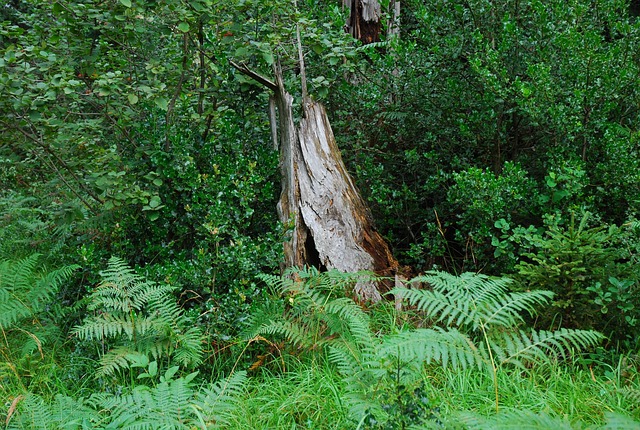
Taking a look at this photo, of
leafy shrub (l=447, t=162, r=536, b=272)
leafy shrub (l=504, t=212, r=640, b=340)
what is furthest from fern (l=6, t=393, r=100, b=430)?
leafy shrub (l=447, t=162, r=536, b=272)

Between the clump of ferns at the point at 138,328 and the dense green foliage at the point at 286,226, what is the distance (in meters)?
0.01

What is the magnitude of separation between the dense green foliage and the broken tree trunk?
174 mm

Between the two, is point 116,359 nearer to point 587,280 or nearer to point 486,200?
point 486,200

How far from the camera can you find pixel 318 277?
403 centimetres

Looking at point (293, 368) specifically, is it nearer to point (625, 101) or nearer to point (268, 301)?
point (268, 301)

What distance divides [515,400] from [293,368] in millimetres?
→ 1348

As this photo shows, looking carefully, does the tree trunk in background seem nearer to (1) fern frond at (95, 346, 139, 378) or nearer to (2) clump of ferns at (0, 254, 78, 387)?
(2) clump of ferns at (0, 254, 78, 387)

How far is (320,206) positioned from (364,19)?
240 cm

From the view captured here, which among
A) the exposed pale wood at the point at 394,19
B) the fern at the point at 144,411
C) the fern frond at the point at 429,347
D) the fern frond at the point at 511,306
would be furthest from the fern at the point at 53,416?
the exposed pale wood at the point at 394,19

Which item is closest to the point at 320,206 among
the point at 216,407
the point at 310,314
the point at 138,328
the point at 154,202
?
the point at 310,314

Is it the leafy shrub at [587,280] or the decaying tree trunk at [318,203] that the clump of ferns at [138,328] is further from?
the leafy shrub at [587,280]

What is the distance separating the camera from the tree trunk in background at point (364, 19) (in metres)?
5.98

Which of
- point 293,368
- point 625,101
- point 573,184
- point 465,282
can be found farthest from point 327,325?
point 625,101

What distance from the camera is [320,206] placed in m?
4.62
